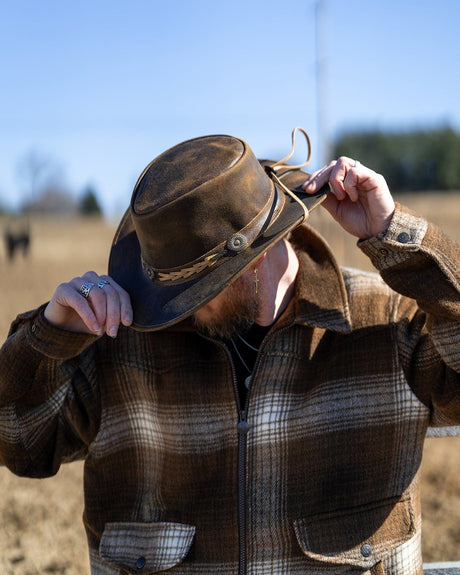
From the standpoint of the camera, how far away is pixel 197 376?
2.14 meters

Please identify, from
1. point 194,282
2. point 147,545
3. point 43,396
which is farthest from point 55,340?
point 147,545

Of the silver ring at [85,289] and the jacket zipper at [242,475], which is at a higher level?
the silver ring at [85,289]

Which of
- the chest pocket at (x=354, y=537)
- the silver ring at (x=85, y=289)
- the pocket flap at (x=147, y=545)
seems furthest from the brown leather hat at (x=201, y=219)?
the chest pocket at (x=354, y=537)

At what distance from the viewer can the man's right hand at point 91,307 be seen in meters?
1.97

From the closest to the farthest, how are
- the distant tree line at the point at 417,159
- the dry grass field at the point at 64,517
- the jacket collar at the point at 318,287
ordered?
1. the jacket collar at the point at 318,287
2. the dry grass field at the point at 64,517
3. the distant tree line at the point at 417,159

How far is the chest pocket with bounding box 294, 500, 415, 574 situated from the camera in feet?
6.50

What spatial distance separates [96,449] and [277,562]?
27.0 inches

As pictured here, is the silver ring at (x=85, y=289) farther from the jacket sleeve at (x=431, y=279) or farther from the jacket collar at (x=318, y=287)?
the jacket sleeve at (x=431, y=279)

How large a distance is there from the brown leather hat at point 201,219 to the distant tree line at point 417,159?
3446 centimetres

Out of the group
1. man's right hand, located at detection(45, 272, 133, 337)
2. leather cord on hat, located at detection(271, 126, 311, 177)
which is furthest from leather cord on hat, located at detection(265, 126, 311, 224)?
man's right hand, located at detection(45, 272, 133, 337)

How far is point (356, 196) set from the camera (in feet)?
6.37

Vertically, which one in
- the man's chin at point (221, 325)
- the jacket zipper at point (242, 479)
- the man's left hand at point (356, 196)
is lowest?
the jacket zipper at point (242, 479)

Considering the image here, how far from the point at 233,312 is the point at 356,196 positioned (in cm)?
53

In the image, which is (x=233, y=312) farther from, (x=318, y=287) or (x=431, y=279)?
(x=431, y=279)
